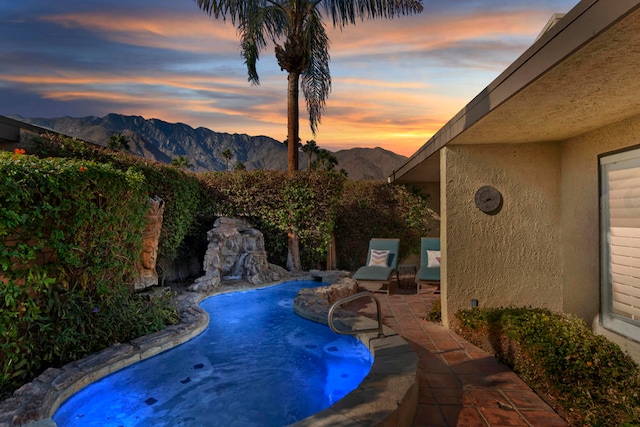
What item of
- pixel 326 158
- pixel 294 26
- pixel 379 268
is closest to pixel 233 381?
pixel 379 268

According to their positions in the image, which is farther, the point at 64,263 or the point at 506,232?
the point at 506,232

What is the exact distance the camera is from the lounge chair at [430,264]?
8.37 meters

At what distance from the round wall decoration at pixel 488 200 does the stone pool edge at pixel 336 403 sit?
261cm

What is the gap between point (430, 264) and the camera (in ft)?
30.2

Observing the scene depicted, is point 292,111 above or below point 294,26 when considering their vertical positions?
below

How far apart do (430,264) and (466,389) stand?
5441 mm

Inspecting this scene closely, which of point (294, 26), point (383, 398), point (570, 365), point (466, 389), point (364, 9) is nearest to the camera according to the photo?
point (383, 398)

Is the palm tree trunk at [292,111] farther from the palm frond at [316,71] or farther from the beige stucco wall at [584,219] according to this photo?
the beige stucco wall at [584,219]

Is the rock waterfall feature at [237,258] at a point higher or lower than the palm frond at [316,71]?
lower

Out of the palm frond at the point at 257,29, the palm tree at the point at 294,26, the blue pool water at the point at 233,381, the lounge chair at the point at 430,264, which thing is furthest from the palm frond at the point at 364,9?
the blue pool water at the point at 233,381

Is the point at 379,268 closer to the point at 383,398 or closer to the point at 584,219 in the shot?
the point at 584,219

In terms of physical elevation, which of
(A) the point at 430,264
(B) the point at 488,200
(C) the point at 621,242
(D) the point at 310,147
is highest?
(D) the point at 310,147

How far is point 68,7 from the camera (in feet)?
30.7

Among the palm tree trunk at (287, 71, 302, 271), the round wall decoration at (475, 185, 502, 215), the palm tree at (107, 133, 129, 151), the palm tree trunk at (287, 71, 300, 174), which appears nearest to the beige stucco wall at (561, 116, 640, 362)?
the round wall decoration at (475, 185, 502, 215)
